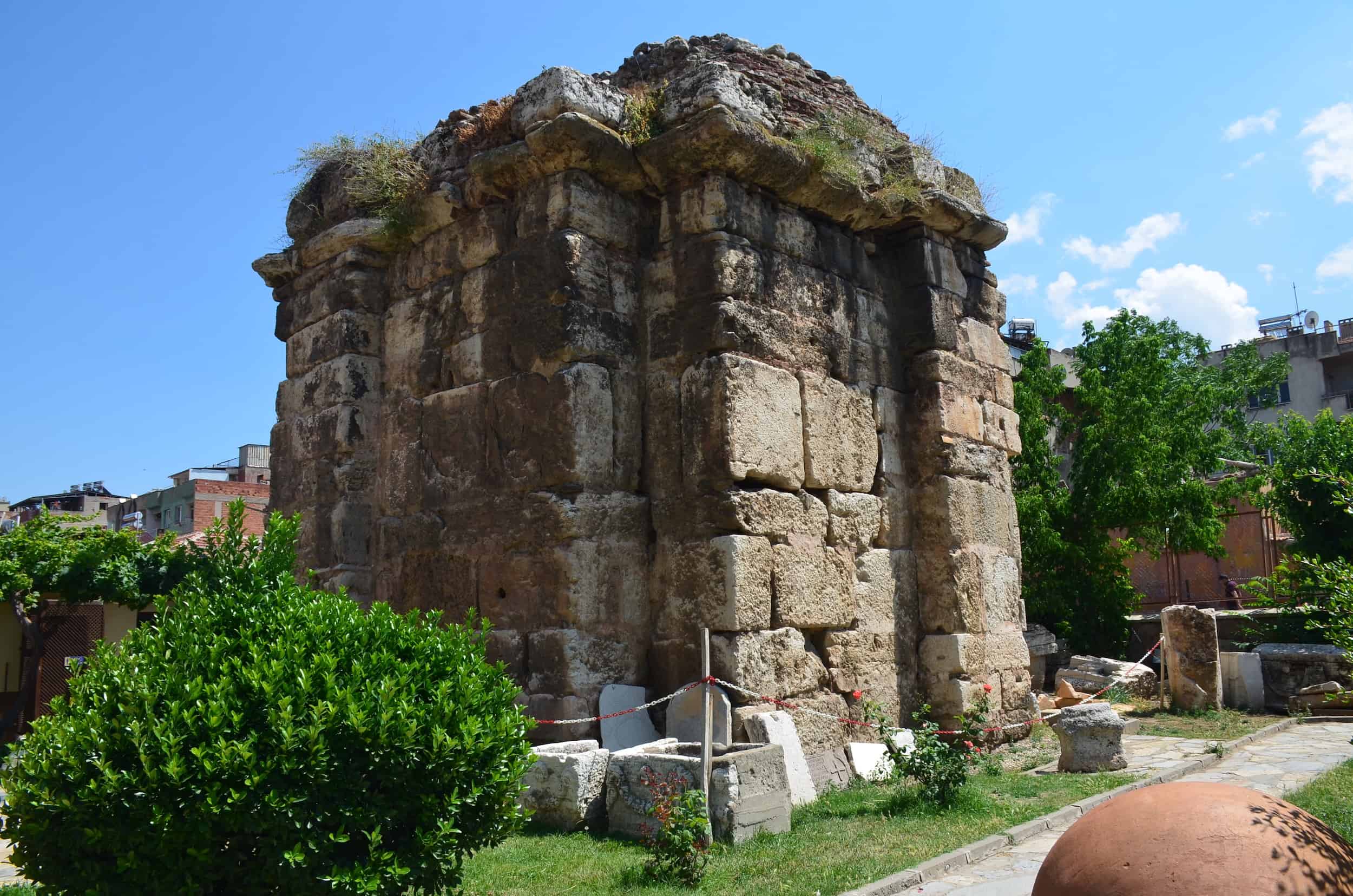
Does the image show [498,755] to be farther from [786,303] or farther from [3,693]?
[3,693]

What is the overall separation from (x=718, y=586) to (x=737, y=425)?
1.01 meters

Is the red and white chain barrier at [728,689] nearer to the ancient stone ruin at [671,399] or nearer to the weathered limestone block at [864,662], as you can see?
the ancient stone ruin at [671,399]

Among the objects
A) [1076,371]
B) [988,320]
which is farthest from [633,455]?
[1076,371]

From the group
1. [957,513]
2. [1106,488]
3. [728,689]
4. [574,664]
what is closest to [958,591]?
[957,513]

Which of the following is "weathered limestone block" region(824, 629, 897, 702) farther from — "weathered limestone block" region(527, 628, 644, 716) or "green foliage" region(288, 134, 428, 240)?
"green foliage" region(288, 134, 428, 240)

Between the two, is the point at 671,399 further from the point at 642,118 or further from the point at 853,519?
the point at 642,118

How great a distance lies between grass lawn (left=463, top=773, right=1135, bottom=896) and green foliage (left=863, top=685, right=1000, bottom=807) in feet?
0.34

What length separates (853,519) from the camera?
7.59 metres

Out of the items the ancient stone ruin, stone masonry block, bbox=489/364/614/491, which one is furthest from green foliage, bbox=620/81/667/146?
stone masonry block, bbox=489/364/614/491

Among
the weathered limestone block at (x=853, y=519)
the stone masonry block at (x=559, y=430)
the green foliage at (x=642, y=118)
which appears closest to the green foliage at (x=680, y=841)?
the stone masonry block at (x=559, y=430)

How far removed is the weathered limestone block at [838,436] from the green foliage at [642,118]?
1.94m

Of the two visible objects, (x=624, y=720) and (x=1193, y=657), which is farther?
(x=1193, y=657)

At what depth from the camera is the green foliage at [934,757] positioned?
6102 mm

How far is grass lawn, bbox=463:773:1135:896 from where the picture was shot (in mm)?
4789
